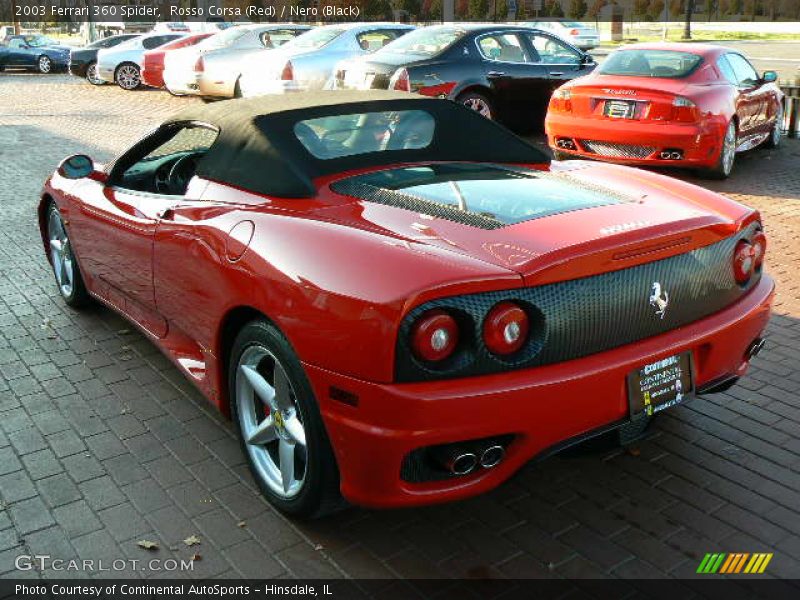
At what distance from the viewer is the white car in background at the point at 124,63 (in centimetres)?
2120

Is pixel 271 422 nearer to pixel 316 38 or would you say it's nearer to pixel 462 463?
pixel 462 463

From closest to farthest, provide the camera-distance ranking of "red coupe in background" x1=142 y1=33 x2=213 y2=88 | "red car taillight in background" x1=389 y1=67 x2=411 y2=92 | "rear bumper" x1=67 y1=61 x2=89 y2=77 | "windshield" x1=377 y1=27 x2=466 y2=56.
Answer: "red car taillight in background" x1=389 y1=67 x2=411 y2=92, "windshield" x1=377 y1=27 x2=466 y2=56, "red coupe in background" x1=142 y1=33 x2=213 y2=88, "rear bumper" x1=67 y1=61 x2=89 y2=77

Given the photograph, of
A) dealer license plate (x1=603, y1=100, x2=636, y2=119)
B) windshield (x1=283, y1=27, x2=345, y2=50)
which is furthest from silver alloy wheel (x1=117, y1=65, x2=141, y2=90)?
dealer license plate (x1=603, y1=100, x2=636, y2=119)

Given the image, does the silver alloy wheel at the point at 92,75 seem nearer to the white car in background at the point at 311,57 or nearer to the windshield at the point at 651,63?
the white car in background at the point at 311,57

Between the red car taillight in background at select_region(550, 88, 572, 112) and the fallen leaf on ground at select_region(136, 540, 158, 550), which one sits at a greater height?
the red car taillight in background at select_region(550, 88, 572, 112)

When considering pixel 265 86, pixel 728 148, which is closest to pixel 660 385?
pixel 728 148

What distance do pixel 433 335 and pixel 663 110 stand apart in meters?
7.02

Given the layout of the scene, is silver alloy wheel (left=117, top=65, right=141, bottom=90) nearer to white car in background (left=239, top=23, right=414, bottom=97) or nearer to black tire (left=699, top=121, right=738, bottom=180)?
white car in background (left=239, top=23, right=414, bottom=97)

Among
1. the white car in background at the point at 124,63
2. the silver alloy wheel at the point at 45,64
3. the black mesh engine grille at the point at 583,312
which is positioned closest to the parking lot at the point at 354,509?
the black mesh engine grille at the point at 583,312

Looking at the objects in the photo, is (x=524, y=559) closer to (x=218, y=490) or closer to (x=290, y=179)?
(x=218, y=490)

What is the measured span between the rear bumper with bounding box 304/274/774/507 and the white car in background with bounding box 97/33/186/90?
1997cm

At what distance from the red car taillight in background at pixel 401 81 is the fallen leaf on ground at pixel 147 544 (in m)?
8.57

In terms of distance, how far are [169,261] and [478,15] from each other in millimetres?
52568

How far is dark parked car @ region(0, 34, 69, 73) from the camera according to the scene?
28.0 m
